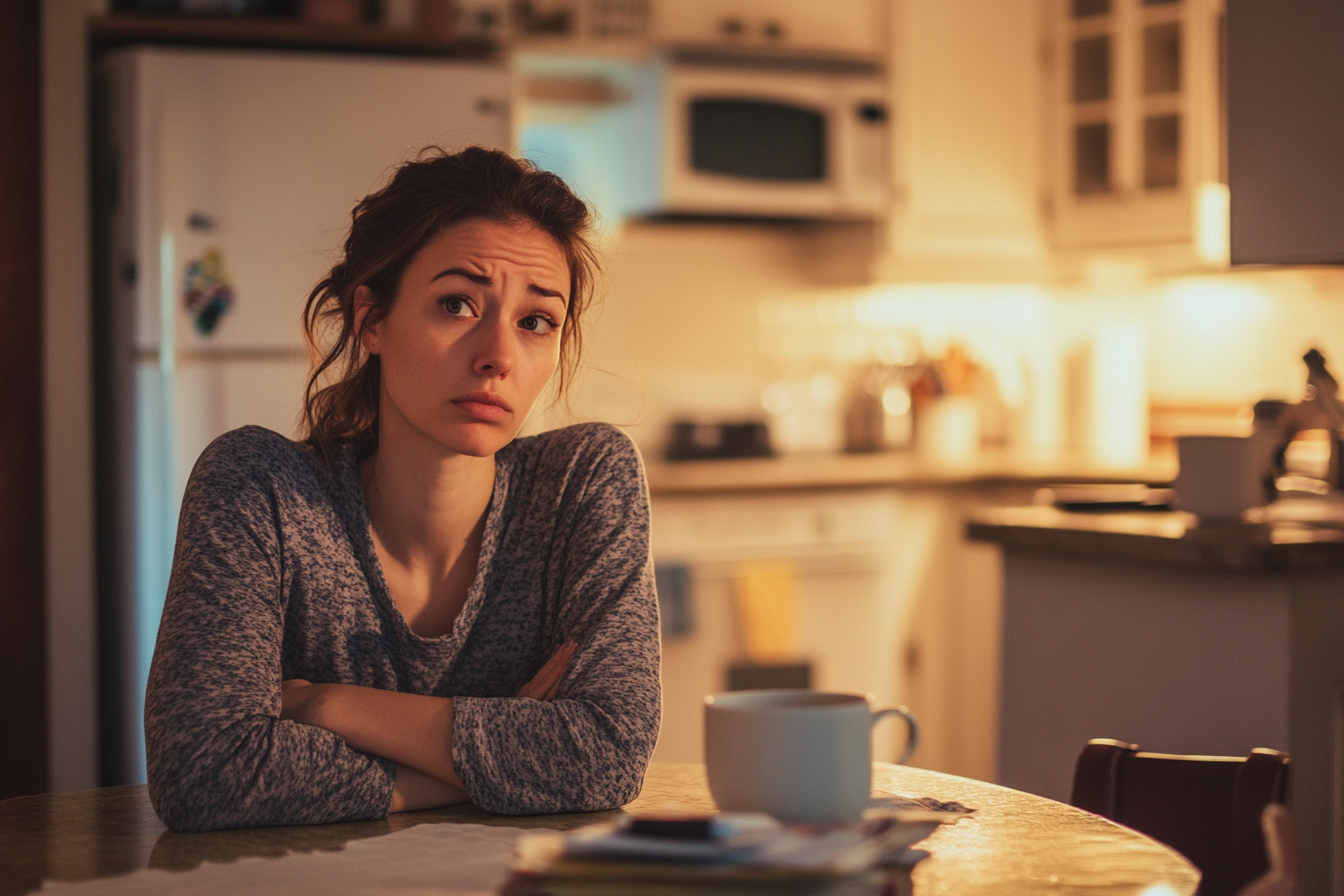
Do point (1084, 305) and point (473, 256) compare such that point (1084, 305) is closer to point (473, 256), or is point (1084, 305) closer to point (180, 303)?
point (180, 303)

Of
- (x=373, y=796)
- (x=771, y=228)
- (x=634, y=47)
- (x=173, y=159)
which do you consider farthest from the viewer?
(x=771, y=228)

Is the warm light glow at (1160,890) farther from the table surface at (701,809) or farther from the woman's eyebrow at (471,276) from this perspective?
the woman's eyebrow at (471,276)

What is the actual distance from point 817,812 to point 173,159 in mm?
2438

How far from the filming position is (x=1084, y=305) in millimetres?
4434

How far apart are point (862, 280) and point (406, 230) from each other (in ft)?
8.90

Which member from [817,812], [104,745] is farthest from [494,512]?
[104,745]

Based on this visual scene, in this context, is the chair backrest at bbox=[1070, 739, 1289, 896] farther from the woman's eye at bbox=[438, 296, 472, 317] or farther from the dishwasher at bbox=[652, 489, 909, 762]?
the dishwasher at bbox=[652, 489, 909, 762]

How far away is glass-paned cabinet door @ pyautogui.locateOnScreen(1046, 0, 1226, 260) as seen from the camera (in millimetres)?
3660

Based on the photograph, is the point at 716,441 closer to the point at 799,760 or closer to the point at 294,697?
the point at 294,697

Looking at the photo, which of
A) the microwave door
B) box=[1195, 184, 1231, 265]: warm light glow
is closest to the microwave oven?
the microwave door

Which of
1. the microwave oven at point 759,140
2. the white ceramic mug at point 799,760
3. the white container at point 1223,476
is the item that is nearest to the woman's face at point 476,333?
the white ceramic mug at point 799,760

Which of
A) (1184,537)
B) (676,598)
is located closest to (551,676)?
(1184,537)

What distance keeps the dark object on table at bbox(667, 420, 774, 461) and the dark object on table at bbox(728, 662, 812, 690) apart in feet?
1.98

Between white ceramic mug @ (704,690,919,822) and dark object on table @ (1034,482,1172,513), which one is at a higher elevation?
dark object on table @ (1034,482,1172,513)
